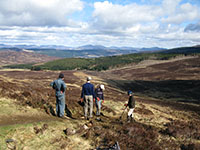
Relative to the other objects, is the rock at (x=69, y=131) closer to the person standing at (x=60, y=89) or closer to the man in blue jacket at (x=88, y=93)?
the person standing at (x=60, y=89)

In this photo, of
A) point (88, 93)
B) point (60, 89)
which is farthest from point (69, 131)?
point (88, 93)

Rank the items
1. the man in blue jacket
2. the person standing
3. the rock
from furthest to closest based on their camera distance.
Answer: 1. the man in blue jacket
2. the person standing
3. the rock

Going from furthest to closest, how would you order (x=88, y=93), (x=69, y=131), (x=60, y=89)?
1. (x=88, y=93)
2. (x=60, y=89)
3. (x=69, y=131)

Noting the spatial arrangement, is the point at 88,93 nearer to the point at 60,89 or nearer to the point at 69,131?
the point at 60,89

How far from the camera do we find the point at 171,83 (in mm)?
98875

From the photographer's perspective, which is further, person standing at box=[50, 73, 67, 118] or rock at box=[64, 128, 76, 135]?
person standing at box=[50, 73, 67, 118]

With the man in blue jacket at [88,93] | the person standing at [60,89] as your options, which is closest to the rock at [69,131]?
the person standing at [60,89]

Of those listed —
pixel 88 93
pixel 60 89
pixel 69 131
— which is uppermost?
pixel 60 89

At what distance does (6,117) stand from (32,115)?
73.2 inches

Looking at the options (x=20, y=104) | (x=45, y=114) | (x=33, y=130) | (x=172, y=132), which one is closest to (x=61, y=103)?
(x=45, y=114)

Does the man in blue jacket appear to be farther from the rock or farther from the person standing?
the rock

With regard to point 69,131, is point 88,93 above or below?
above

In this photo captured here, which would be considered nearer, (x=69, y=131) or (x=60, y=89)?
(x=69, y=131)

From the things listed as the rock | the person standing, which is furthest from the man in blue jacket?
the rock
